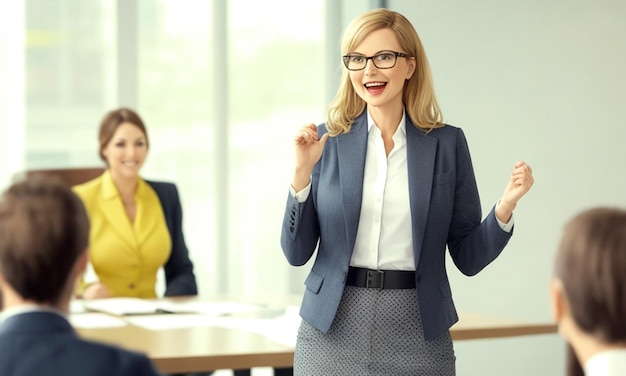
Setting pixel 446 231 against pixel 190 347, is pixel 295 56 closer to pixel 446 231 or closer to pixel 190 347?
pixel 190 347

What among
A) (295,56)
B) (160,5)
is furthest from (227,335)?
(295,56)

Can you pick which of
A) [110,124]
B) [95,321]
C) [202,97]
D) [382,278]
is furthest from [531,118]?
[382,278]

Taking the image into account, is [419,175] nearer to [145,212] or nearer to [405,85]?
[405,85]

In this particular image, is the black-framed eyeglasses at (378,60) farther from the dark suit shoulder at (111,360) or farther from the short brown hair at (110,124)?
the short brown hair at (110,124)

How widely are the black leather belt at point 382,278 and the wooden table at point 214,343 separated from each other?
75cm

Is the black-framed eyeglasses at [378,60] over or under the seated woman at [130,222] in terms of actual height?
over

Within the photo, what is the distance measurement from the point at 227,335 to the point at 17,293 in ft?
6.84

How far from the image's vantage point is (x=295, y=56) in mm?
7617

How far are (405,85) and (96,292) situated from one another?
2.09 m

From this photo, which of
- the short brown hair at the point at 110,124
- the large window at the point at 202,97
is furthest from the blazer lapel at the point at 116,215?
the large window at the point at 202,97

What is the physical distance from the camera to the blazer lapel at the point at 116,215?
478 centimetres

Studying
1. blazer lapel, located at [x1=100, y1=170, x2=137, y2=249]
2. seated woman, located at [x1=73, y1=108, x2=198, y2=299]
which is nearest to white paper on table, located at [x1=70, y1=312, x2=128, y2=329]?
seated woman, located at [x1=73, y1=108, x2=198, y2=299]

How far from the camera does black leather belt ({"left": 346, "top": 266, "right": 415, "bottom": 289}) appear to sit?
2.76m

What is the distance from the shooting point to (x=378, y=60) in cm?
282
